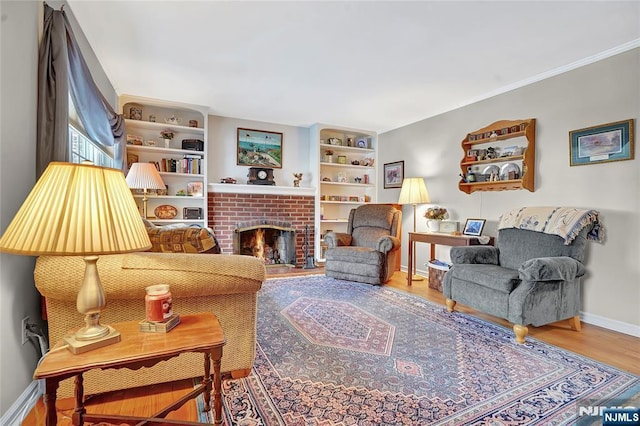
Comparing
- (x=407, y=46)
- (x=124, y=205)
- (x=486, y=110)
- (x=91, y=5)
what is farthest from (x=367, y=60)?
(x=124, y=205)

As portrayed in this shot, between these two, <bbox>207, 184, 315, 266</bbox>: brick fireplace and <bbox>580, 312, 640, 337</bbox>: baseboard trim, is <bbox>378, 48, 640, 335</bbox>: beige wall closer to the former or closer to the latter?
<bbox>580, 312, 640, 337</bbox>: baseboard trim

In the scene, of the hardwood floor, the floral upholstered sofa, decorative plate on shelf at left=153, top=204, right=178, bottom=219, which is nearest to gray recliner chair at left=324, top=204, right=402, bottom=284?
the hardwood floor

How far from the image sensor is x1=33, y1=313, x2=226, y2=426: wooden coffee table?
954 millimetres

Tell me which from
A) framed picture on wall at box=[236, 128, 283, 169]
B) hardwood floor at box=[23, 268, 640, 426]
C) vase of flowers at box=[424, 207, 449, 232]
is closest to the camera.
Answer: hardwood floor at box=[23, 268, 640, 426]

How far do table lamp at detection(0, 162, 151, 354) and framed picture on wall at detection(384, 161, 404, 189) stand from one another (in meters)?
4.41

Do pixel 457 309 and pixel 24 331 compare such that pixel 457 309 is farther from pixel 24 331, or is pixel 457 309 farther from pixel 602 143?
pixel 24 331

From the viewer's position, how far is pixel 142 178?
135 inches

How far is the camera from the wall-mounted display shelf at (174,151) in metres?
4.16

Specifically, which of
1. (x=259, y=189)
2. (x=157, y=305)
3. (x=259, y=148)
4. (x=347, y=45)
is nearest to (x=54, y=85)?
(x=157, y=305)

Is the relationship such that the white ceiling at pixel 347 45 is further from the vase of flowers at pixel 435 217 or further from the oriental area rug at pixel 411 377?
the oriental area rug at pixel 411 377

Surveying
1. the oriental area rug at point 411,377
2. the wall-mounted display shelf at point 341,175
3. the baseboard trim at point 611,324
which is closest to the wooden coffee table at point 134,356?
the oriental area rug at point 411,377

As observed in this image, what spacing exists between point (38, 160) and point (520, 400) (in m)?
2.77

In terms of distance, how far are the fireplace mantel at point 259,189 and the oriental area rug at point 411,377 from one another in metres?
2.43

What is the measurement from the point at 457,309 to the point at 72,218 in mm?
3092
